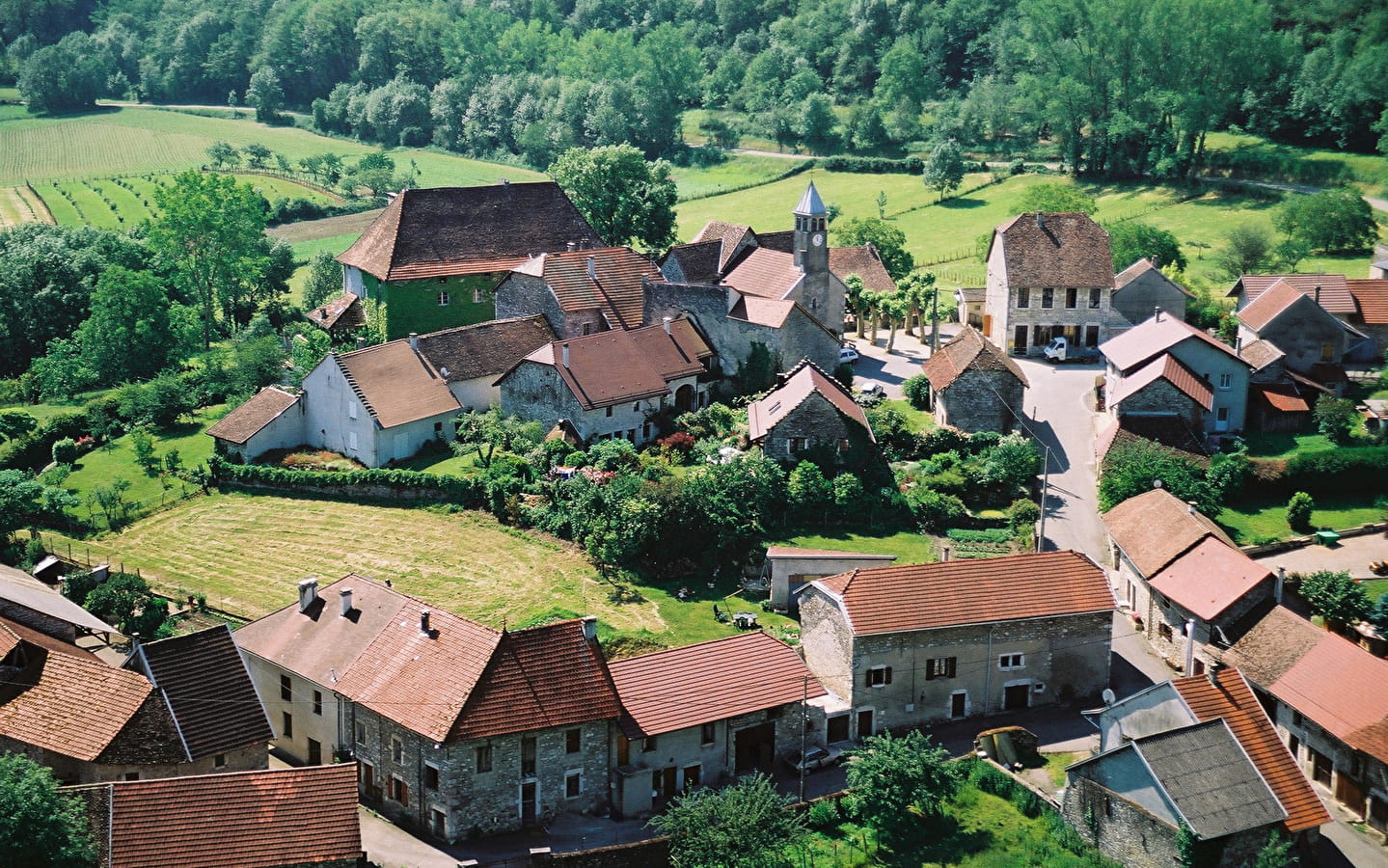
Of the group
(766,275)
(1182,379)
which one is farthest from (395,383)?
(1182,379)

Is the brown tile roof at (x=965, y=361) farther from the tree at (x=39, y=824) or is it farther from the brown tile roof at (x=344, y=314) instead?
the tree at (x=39, y=824)

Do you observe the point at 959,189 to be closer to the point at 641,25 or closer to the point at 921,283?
the point at 921,283

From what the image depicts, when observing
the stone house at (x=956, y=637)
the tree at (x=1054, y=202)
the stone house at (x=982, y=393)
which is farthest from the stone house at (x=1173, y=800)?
the tree at (x=1054, y=202)

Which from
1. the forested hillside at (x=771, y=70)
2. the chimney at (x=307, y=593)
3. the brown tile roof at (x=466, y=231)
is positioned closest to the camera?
the chimney at (x=307, y=593)

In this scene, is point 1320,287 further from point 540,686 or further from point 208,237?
point 208,237

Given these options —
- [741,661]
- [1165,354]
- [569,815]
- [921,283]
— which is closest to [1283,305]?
[1165,354]

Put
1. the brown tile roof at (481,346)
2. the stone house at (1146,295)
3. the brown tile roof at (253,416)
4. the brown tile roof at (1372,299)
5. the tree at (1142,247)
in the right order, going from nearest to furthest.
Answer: the brown tile roof at (253,416)
the brown tile roof at (481,346)
the brown tile roof at (1372,299)
the stone house at (1146,295)
the tree at (1142,247)

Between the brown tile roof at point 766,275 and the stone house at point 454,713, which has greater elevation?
the brown tile roof at point 766,275
